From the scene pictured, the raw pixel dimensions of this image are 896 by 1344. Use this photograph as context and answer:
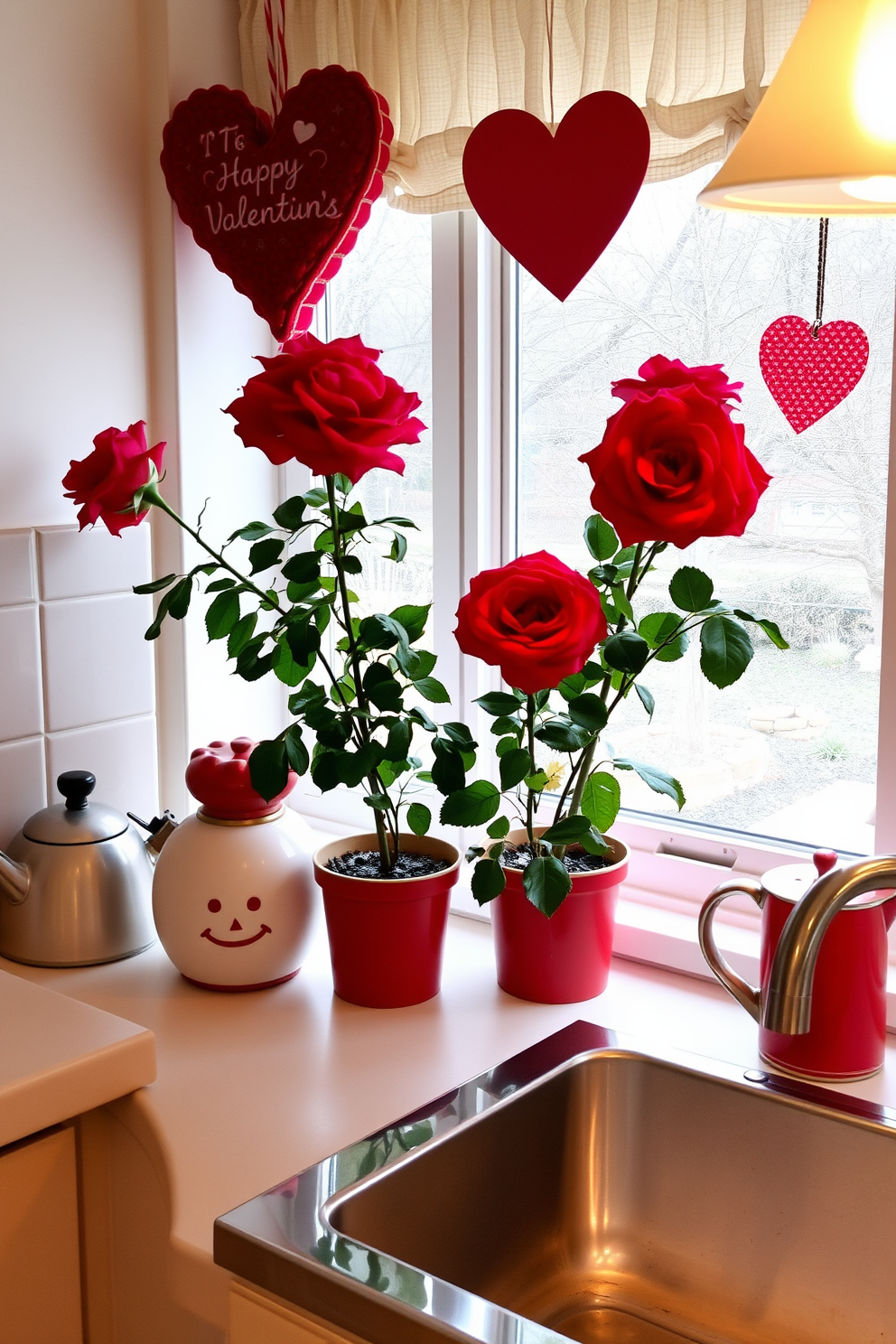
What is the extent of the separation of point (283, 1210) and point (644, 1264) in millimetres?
363

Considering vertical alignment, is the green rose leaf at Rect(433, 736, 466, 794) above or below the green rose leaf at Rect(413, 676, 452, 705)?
below

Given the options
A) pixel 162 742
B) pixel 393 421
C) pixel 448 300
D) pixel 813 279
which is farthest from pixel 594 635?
pixel 162 742

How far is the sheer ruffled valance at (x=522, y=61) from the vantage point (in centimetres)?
125

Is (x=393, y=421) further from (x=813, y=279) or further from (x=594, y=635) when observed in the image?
(x=813, y=279)

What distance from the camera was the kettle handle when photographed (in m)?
1.17

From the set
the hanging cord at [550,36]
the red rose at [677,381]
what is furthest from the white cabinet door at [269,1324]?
the hanging cord at [550,36]

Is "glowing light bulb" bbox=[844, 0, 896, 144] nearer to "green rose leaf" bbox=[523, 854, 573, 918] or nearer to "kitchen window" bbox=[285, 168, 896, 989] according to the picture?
"kitchen window" bbox=[285, 168, 896, 989]

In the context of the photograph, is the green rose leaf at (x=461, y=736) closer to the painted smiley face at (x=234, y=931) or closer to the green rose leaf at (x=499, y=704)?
the green rose leaf at (x=499, y=704)

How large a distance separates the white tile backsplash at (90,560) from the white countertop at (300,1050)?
17.4 inches

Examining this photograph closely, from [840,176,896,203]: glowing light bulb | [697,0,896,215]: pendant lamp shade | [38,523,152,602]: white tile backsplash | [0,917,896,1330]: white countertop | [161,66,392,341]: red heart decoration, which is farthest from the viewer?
[38,523,152,602]: white tile backsplash

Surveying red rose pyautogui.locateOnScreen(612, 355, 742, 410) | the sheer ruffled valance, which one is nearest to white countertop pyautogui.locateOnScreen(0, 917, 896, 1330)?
red rose pyautogui.locateOnScreen(612, 355, 742, 410)

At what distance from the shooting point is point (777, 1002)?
0.99m

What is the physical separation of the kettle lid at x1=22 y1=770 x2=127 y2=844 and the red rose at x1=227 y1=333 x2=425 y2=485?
0.48 metres

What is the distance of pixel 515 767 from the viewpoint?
1.19 m
